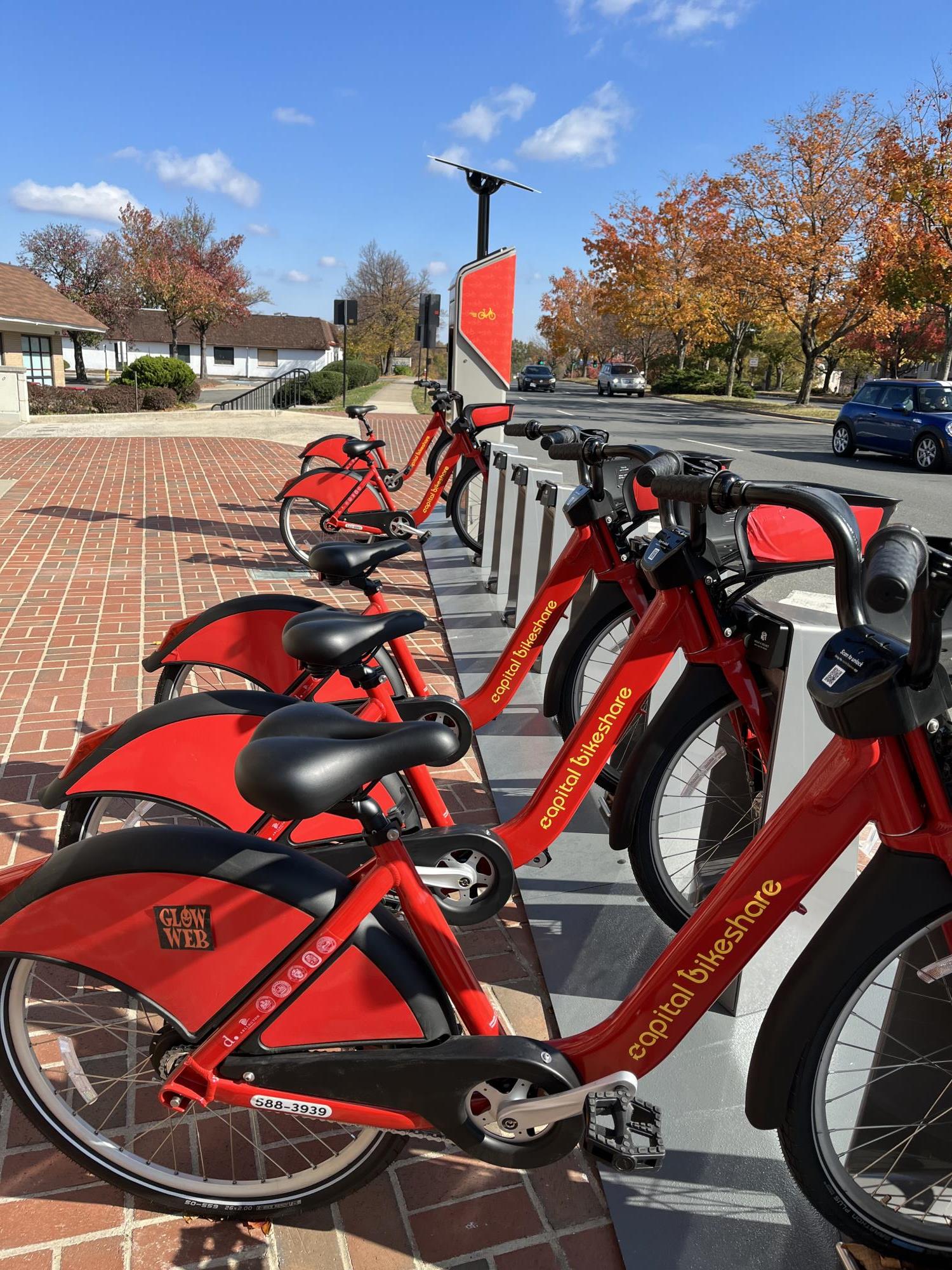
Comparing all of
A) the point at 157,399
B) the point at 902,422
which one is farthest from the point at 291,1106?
the point at 157,399

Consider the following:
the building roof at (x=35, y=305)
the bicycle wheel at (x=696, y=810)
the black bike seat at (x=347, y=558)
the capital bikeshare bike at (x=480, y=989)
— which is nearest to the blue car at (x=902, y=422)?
the bicycle wheel at (x=696, y=810)

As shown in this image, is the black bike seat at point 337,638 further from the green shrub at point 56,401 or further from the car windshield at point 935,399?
the green shrub at point 56,401

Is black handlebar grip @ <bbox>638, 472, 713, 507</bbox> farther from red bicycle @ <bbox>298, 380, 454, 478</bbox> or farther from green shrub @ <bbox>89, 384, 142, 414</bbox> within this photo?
green shrub @ <bbox>89, 384, 142, 414</bbox>

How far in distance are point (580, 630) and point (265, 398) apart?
2957 centimetres

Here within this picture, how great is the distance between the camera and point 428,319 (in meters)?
12.9

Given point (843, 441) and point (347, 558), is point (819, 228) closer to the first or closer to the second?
point (843, 441)

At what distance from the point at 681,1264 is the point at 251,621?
2.18m

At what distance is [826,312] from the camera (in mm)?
31109

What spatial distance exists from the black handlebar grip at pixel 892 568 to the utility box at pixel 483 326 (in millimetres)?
7883

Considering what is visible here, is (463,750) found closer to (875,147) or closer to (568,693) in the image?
(568,693)

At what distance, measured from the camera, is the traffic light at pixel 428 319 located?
41.4 feet

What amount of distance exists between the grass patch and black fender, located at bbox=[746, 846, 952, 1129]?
2812cm

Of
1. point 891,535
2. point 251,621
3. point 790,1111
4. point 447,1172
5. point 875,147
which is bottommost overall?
point 447,1172

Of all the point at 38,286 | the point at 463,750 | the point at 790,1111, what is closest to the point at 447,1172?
the point at 790,1111
